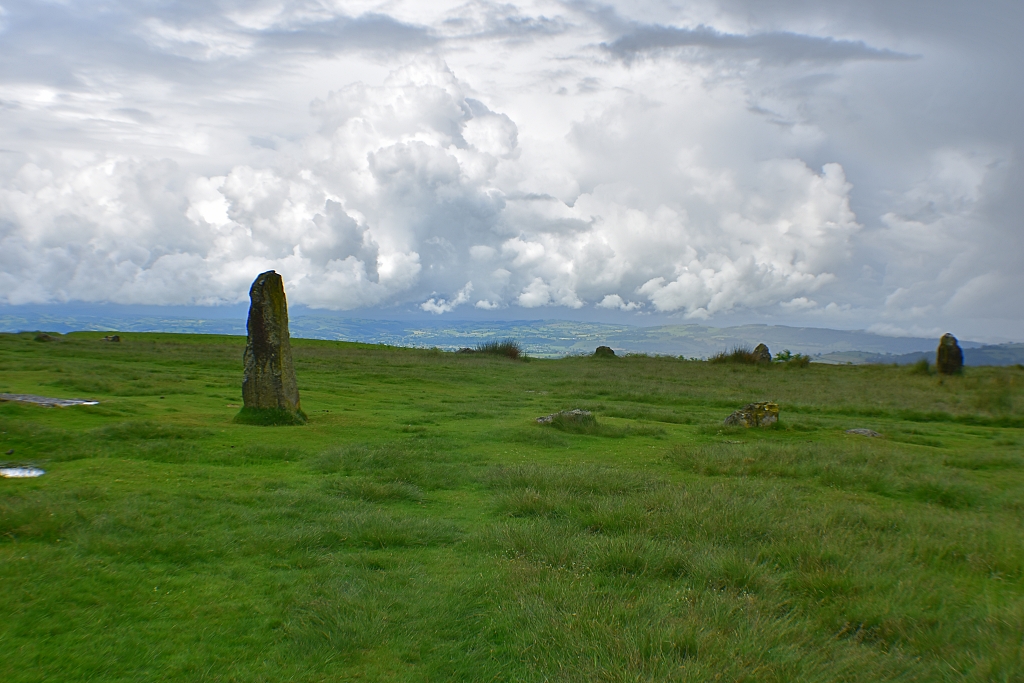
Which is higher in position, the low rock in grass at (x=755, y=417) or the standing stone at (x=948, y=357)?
the standing stone at (x=948, y=357)

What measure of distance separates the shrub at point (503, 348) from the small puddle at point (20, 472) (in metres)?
49.7

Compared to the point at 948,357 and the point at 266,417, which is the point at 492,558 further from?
the point at 948,357

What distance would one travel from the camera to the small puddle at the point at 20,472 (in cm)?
845

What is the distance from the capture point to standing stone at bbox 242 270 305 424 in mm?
15305

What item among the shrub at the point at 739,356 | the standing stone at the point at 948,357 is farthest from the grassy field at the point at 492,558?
the shrub at the point at 739,356

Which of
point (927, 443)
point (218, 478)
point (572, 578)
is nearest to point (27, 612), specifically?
point (572, 578)

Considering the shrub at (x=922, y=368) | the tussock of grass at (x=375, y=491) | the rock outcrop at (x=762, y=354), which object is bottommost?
the tussock of grass at (x=375, y=491)

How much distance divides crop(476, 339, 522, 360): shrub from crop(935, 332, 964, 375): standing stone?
32209mm

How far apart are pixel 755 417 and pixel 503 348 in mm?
44412

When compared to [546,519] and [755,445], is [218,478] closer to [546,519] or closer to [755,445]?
[546,519]

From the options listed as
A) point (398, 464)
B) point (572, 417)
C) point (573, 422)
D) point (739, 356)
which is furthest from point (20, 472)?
point (739, 356)

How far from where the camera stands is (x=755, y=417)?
17.2 meters

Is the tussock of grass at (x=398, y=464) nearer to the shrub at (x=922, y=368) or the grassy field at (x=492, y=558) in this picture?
the grassy field at (x=492, y=558)

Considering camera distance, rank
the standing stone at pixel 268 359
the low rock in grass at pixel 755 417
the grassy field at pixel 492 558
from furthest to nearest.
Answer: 1. the low rock in grass at pixel 755 417
2. the standing stone at pixel 268 359
3. the grassy field at pixel 492 558
